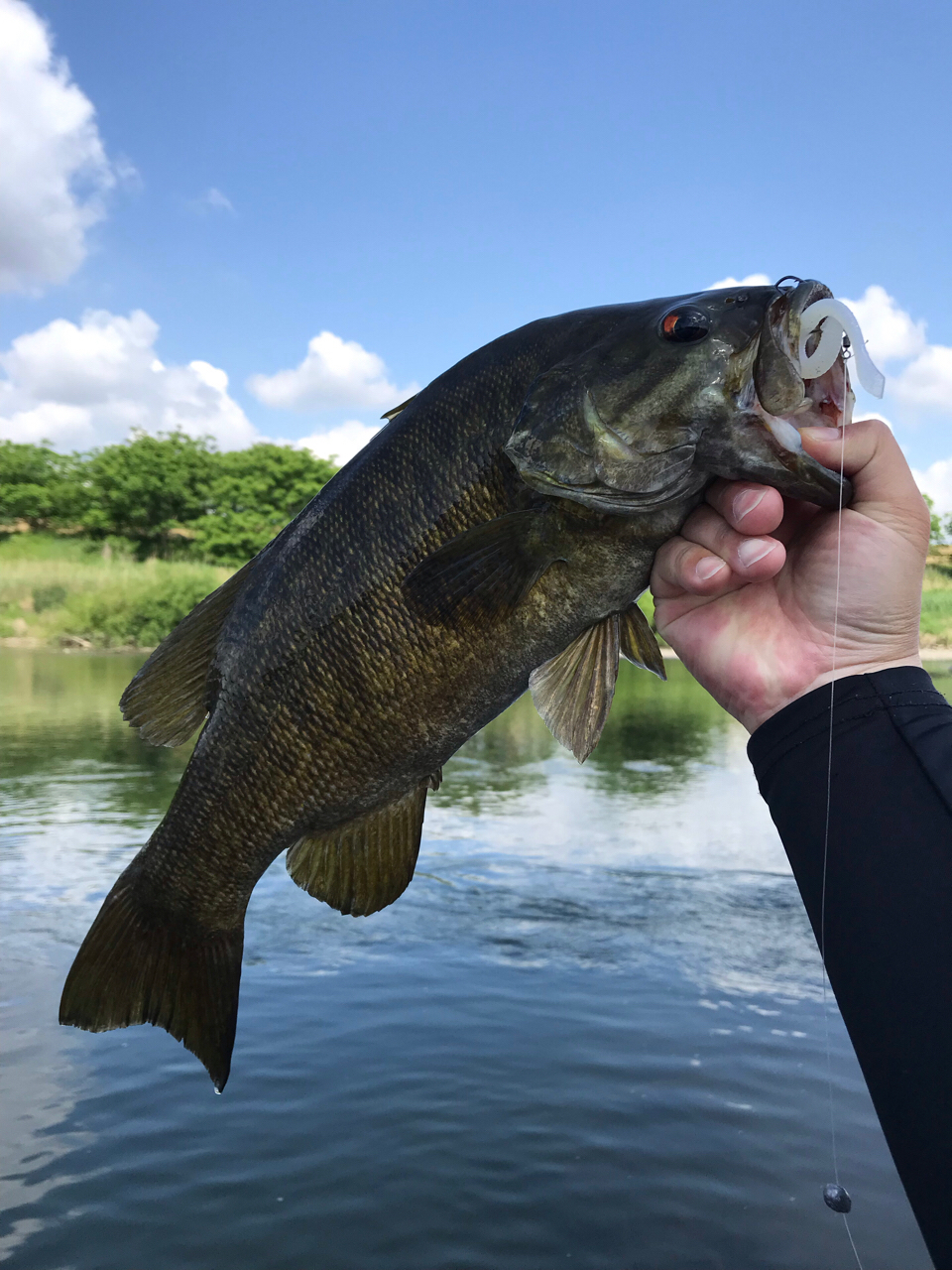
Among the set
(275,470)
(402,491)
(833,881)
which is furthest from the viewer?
(275,470)

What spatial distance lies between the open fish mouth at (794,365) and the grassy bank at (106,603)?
28.6 metres

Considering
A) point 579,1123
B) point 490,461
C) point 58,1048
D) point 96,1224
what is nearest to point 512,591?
point 490,461

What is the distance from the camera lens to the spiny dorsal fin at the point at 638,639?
7.01 ft

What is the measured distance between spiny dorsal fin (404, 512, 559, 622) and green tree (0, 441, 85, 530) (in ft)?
167

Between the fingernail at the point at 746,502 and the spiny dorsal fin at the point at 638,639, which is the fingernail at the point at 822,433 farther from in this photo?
the spiny dorsal fin at the point at 638,639

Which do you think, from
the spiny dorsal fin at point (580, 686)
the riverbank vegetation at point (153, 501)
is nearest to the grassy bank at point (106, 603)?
the riverbank vegetation at point (153, 501)

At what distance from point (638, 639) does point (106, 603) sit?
3285cm

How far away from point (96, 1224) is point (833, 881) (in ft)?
17.5

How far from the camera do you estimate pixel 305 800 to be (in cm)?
218

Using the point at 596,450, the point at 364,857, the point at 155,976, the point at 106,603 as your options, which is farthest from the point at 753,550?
the point at 106,603

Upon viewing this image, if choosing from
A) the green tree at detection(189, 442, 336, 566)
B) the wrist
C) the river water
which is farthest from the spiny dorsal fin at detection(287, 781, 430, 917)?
the green tree at detection(189, 442, 336, 566)

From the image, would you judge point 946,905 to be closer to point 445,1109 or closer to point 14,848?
point 445,1109

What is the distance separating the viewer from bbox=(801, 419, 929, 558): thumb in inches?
76.4

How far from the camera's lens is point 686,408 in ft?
6.17
